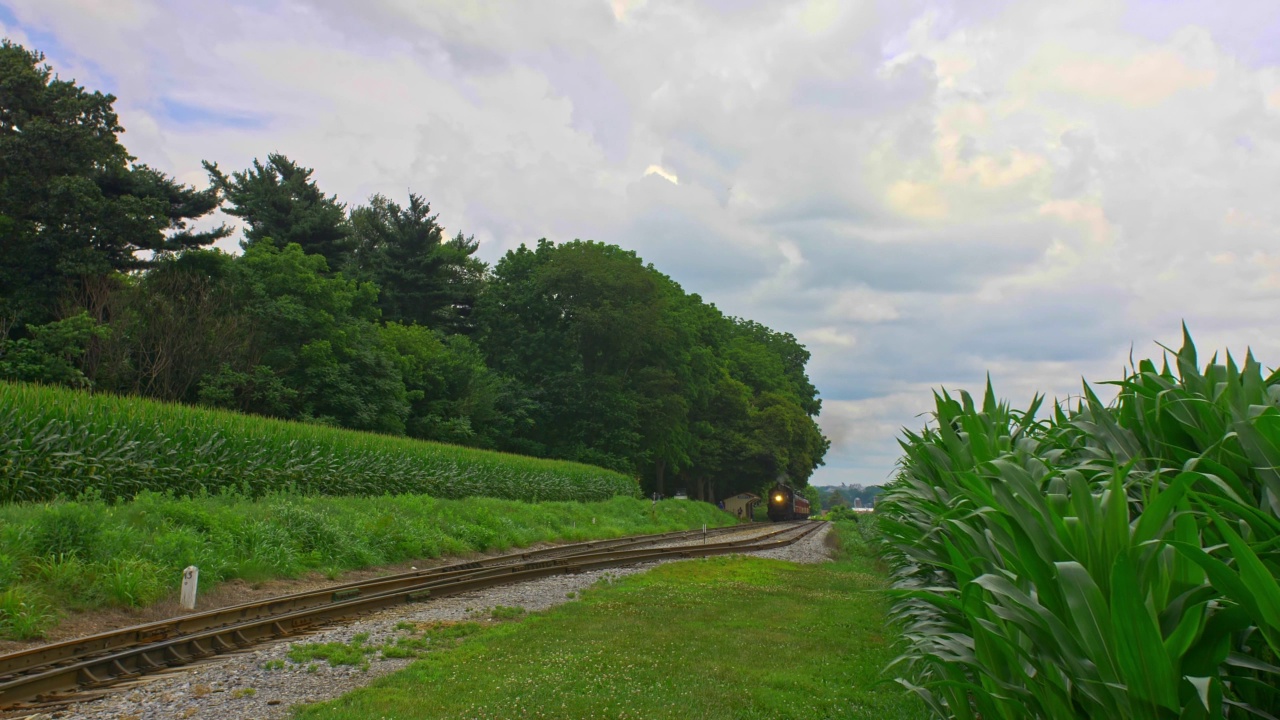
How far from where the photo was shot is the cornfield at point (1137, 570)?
8.30ft

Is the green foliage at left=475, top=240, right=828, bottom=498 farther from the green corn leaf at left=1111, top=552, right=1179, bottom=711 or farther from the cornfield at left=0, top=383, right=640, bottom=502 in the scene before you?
the green corn leaf at left=1111, top=552, right=1179, bottom=711

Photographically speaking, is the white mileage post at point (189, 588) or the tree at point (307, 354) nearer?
the white mileage post at point (189, 588)

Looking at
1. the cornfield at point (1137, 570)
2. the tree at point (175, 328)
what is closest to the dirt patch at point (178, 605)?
the cornfield at point (1137, 570)

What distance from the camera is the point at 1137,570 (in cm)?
273

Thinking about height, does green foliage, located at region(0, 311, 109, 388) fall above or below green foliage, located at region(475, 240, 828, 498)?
below

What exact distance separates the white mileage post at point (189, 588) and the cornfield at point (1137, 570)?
9.65 meters

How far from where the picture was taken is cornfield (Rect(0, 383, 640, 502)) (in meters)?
13.5

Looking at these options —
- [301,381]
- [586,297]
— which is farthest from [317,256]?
[586,297]

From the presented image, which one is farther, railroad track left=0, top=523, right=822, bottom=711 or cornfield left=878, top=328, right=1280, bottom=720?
railroad track left=0, top=523, right=822, bottom=711

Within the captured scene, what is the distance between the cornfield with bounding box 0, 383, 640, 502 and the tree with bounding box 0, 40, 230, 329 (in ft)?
41.8

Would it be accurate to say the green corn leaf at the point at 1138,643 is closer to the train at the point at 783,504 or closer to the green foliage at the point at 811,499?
the train at the point at 783,504

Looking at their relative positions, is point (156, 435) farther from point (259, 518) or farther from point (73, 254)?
point (73, 254)

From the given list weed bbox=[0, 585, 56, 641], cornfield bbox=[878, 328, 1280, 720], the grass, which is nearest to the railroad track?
weed bbox=[0, 585, 56, 641]

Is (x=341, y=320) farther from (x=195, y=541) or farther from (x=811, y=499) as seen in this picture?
(x=811, y=499)
